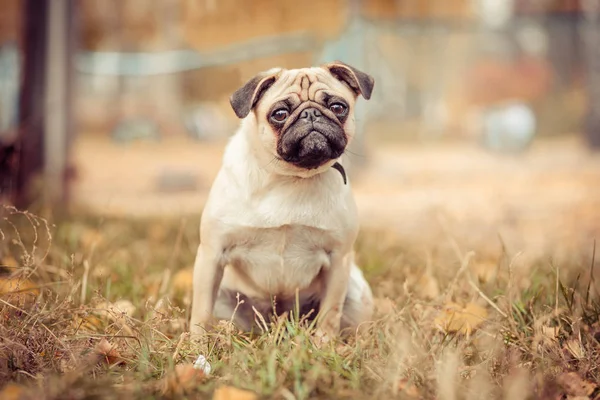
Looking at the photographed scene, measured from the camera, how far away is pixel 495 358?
2170 millimetres

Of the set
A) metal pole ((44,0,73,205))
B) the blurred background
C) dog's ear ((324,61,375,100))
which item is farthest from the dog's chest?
metal pole ((44,0,73,205))

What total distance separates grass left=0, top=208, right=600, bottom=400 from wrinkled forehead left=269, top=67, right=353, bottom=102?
31.1 inches

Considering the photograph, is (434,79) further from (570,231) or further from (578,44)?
(570,231)

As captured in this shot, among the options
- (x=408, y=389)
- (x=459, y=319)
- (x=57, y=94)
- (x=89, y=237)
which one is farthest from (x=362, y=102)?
(x=408, y=389)

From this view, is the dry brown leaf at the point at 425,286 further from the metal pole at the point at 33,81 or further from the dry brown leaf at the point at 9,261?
the metal pole at the point at 33,81

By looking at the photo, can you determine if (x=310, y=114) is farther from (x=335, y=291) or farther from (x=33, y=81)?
(x=33, y=81)

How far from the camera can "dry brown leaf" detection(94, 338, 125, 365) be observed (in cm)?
210

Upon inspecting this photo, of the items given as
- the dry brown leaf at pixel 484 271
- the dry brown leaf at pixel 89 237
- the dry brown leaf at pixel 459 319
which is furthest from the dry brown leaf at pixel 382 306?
the dry brown leaf at pixel 89 237

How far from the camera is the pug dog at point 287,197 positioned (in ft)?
8.02

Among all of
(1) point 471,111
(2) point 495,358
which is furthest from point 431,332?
(1) point 471,111

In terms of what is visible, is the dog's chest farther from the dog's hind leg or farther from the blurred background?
the blurred background

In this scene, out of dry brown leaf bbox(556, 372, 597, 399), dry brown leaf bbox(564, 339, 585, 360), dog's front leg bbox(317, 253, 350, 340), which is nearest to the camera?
dry brown leaf bbox(556, 372, 597, 399)

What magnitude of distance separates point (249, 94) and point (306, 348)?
95 centimetres

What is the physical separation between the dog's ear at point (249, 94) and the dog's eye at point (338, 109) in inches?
9.9
